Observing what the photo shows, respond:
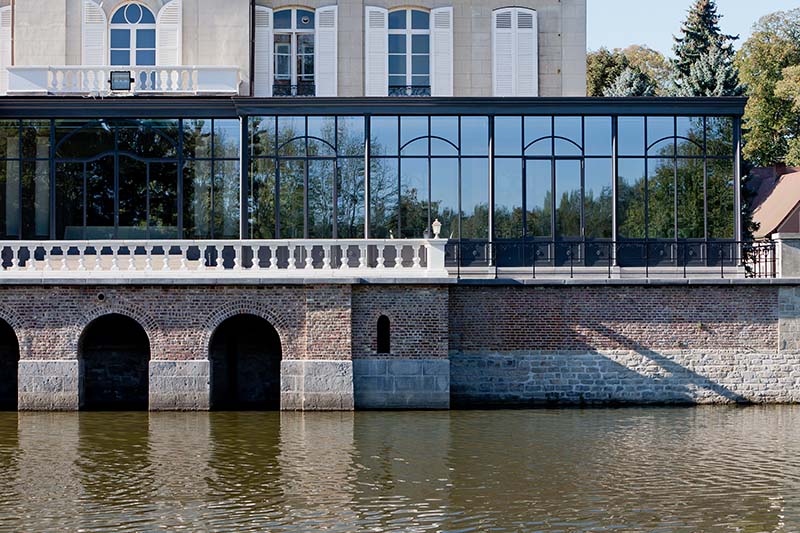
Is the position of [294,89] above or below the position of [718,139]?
above

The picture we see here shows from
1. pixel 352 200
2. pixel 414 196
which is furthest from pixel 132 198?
pixel 414 196

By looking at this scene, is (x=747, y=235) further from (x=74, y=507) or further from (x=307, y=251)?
(x=74, y=507)

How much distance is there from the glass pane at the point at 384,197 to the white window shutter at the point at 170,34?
6886 millimetres

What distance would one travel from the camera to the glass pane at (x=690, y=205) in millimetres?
29141

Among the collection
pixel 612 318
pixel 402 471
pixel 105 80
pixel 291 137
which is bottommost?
pixel 402 471

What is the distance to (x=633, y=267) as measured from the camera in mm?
28875

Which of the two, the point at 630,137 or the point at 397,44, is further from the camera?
the point at 397,44

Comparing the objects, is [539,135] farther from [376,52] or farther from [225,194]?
[225,194]

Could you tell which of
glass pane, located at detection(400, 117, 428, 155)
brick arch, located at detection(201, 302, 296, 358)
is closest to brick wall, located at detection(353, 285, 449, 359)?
brick arch, located at detection(201, 302, 296, 358)

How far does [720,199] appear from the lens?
29.3 m

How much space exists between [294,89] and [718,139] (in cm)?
1121

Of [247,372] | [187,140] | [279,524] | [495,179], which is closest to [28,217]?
[187,140]

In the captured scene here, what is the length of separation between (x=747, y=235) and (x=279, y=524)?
2710 centimetres

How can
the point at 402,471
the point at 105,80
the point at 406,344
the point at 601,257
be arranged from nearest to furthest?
the point at 402,471
the point at 406,344
the point at 601,257
the point at 105,80
